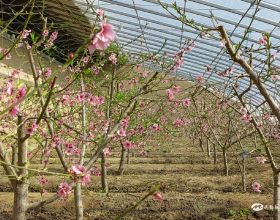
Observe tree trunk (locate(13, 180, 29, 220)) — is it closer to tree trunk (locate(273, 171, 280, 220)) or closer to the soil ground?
the soil ground

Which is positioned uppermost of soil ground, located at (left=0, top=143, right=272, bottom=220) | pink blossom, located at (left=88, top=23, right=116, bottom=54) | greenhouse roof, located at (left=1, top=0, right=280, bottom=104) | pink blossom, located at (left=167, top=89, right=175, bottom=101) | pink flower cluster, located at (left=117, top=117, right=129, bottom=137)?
greenhouse roof, located at (left=1, top=0, right=280, bottom=104)

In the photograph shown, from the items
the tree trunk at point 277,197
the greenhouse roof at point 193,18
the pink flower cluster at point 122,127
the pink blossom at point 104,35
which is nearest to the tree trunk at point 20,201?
the pink flower cluster at point 122,127

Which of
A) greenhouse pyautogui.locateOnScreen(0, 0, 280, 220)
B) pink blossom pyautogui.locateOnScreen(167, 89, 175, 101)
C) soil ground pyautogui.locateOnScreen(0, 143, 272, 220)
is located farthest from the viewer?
soil ground pyautogui.locateOnScreen(0, 143, 272, 220)

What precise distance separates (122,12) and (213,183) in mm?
5677

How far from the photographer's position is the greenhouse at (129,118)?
117 inches

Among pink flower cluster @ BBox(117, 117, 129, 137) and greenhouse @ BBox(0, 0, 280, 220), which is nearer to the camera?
greenhouse @ BBox(0, 0, 280, 220)

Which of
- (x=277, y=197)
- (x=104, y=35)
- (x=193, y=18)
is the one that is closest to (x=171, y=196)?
(x=277, y=197)

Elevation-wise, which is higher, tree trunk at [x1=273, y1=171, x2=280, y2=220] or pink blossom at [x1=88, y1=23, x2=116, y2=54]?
pink blossom at [x1=88, y1=23, x2=116, y2=54]

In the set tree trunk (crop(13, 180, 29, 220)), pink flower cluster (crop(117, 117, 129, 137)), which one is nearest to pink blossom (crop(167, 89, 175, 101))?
pink flower cluster (crop(117, 117, 129, 137))

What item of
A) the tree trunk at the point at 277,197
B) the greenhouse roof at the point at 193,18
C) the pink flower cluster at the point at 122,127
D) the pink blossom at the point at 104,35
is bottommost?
the tree trunk at the point at 277,197

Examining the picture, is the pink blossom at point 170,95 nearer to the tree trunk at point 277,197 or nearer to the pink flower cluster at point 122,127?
the pink flower cluster at point 122,127

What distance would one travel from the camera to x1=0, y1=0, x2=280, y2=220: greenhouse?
297cm

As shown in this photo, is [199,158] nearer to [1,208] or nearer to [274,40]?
[274,40]

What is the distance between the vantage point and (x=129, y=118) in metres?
6.04
